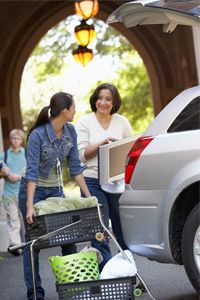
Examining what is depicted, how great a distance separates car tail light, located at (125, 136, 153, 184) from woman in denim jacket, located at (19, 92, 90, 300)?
0.45m

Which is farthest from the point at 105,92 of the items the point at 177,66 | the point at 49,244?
the point at 177,66

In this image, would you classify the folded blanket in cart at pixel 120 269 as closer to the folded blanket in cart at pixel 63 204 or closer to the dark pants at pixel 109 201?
the folded blanket in cart at pixel 63 204

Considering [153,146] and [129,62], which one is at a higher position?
[129,62]

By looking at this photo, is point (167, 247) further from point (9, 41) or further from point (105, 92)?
point (9, 41)

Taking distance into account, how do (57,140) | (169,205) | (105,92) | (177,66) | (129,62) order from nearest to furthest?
(169,205) → (57,140) → (105,92) → (177,66) → (129,62)

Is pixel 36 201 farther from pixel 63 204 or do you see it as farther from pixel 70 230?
pixel 70 230

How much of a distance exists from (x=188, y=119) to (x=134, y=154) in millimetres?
464

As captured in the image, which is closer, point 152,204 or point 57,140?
point 152,204

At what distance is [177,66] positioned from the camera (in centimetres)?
1998

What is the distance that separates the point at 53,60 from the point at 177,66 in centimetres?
1475

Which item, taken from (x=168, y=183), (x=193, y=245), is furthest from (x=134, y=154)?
(x=193, y=245)

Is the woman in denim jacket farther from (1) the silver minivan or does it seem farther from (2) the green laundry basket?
(2) the green laundry basket

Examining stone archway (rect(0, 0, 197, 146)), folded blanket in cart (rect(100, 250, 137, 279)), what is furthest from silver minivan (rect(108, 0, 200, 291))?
stone archway (rect(0, 0, 197, 146))

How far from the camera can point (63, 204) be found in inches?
236
